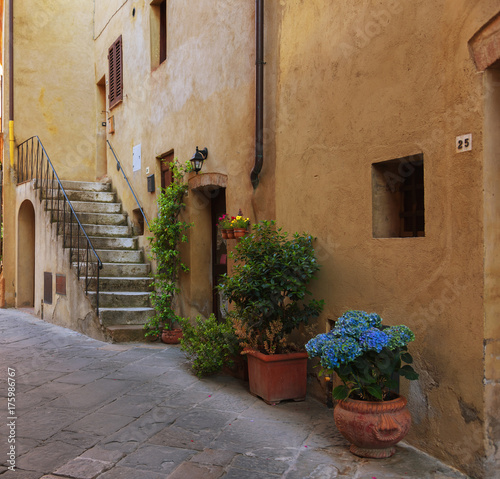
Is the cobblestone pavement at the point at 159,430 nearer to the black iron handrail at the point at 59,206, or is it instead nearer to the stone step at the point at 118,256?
the black iron handrail at the point at 59,206

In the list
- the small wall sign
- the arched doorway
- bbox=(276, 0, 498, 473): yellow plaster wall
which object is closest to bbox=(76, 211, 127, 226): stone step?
the arched doorway

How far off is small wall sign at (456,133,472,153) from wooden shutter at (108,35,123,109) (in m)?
8.00

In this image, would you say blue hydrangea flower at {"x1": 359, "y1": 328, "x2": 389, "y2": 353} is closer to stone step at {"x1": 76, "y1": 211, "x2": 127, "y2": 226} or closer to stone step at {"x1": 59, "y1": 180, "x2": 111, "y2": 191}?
stone step at {"x1": 76, "y1": 211, "x2": 127, "y2": 226}

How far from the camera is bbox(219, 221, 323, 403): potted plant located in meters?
4.51

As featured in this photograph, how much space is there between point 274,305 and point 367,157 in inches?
58.4

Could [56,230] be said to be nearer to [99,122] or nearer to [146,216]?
[146,216]

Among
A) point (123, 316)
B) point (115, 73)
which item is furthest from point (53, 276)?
point (115, 73)

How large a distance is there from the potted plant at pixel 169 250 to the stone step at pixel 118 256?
1.03 meters

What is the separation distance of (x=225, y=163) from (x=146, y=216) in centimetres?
284

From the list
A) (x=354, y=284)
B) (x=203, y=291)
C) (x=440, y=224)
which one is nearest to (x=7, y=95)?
(x=203, y=291)

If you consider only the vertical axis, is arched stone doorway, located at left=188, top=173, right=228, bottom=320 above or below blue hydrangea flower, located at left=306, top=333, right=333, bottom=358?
above

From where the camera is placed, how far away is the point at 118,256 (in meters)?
8.58

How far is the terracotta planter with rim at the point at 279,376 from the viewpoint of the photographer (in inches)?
179

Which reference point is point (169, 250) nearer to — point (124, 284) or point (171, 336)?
point (124, 284)
